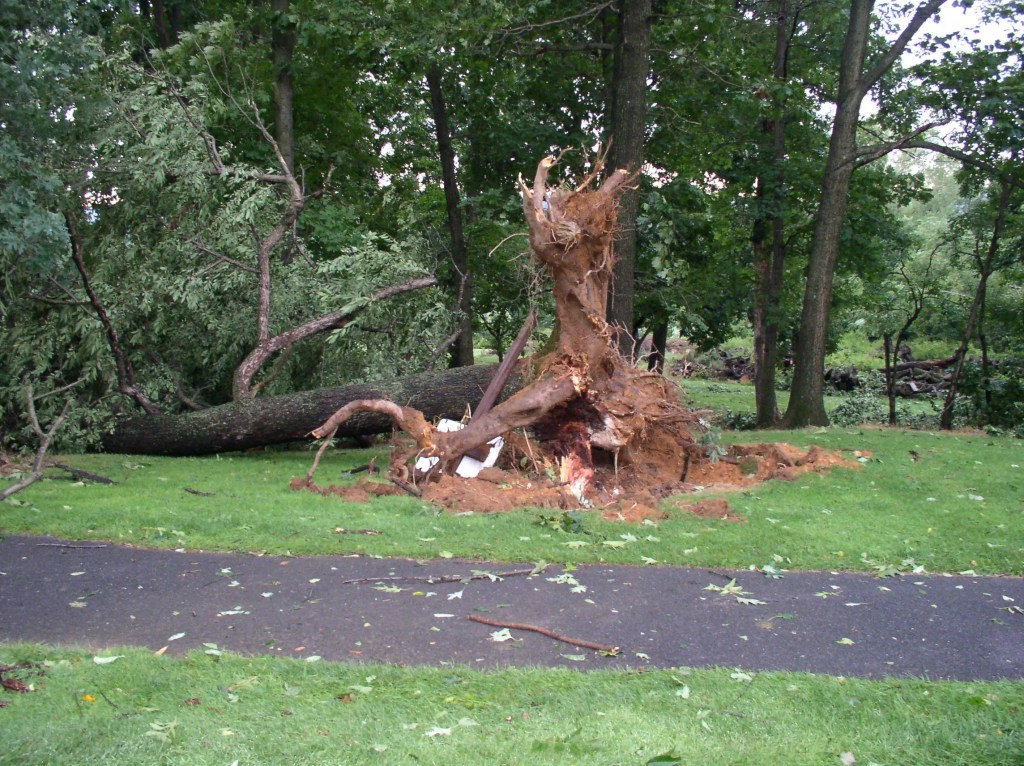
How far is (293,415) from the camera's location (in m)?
10.2

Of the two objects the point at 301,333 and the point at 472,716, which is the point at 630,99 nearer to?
the point at 301,333

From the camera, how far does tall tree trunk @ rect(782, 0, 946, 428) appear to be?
1310 centimetres

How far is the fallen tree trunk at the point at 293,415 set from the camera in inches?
404

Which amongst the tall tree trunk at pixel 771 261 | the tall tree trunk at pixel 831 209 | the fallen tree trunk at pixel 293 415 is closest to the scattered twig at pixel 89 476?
the fallen tree trunk at pixel 293 415

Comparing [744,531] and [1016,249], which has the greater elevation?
[1016,249]

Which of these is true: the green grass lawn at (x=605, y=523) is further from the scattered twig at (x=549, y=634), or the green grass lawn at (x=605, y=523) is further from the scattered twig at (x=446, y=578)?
the scattered twig at (x=549, y=634)

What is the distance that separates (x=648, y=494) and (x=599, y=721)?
4494mm

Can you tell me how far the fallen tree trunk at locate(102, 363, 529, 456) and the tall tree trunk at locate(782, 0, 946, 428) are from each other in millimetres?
5296

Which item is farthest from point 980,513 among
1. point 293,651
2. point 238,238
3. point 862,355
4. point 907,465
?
point 862,355

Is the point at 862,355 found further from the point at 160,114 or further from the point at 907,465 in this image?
the point at 160,114

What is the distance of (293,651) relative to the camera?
449 centimetres

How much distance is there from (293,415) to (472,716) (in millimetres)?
7075

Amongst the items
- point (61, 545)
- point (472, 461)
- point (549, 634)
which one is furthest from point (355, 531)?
point (549, 634)

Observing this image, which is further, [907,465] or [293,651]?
[907,465]
